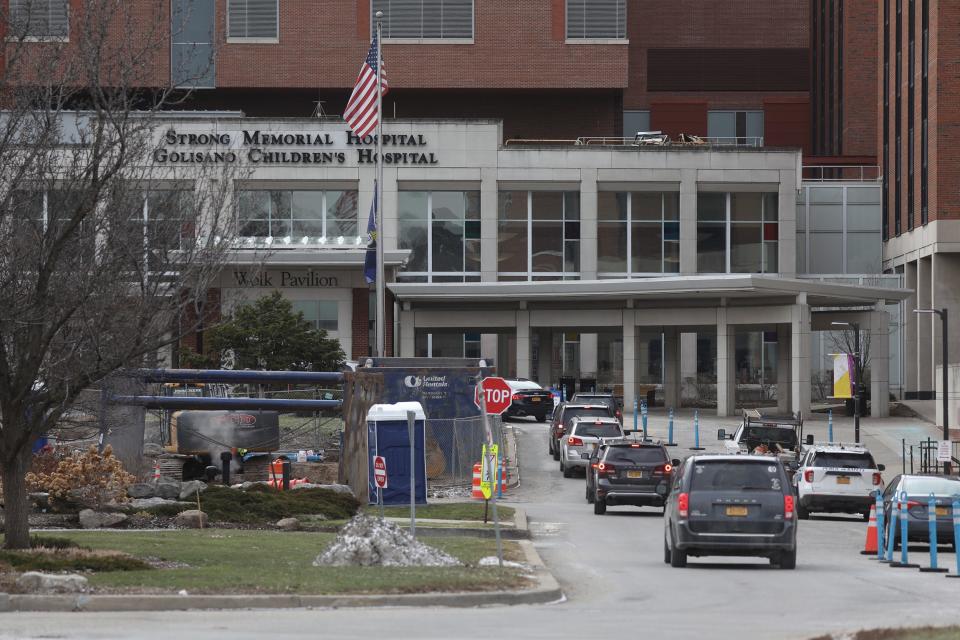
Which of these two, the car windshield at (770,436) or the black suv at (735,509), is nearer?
the black suv at (735,509)

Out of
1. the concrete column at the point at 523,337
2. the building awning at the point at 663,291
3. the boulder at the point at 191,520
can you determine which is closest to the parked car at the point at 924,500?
the boulder at the point at 191,520

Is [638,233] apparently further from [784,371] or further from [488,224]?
[784,371]

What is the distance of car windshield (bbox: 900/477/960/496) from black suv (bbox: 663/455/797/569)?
5.98 m

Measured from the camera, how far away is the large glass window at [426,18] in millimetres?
74438

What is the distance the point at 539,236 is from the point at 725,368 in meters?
12.4

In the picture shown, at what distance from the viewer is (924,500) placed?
85.0 feet

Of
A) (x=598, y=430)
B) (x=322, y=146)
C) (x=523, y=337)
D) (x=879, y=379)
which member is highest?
(x=322, y=146)

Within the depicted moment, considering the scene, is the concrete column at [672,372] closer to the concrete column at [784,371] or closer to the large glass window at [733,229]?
the large glass window at [733,229]

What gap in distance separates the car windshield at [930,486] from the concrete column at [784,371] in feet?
125

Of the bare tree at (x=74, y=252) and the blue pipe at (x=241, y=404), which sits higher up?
the bare tree at (x=74, y=252)

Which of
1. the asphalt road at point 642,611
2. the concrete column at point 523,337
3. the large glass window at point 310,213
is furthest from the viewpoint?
the large glass window at point 310,213

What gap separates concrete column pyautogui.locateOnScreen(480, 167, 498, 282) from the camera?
2726 inches

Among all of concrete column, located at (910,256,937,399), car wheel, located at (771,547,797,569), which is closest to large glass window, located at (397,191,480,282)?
concrete column, located at (910,256,937,399)

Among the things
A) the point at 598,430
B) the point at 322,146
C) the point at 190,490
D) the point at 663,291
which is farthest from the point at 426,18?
the point at 190,490
